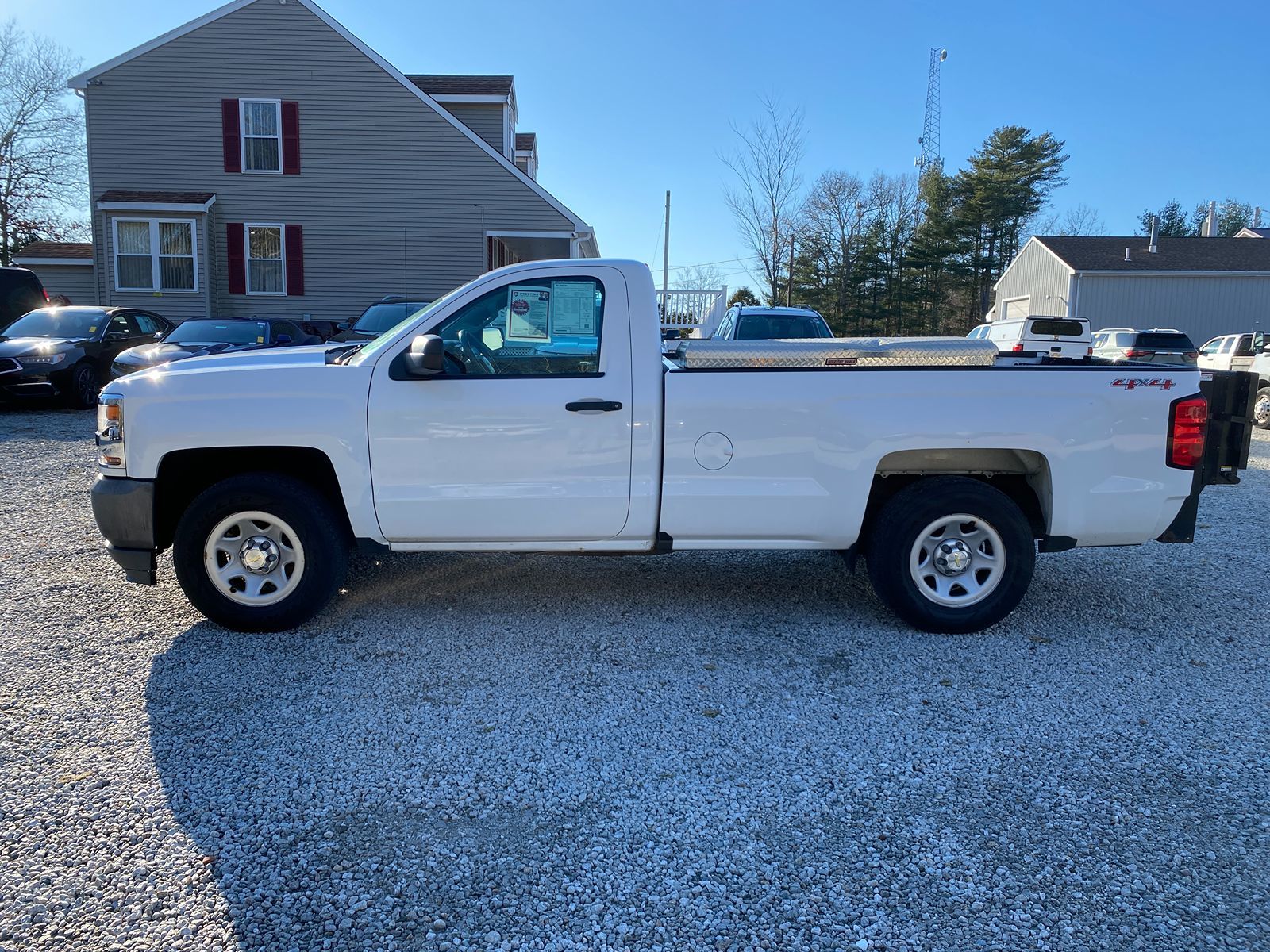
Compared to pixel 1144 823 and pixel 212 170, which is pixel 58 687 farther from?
pixel 212 170

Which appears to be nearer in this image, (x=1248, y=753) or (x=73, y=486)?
(x=1248, y=753)

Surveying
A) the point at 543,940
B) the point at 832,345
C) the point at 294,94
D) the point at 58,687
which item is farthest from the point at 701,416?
the point at 294,94

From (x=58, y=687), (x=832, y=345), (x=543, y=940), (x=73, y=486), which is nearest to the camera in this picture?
(x=543, y=940)

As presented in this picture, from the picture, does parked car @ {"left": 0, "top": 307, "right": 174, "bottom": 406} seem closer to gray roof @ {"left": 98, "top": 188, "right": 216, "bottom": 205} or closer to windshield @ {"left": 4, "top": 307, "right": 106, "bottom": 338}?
windshield @ {"left": 4, "top": 307, "right": 106, "bottom": 338}

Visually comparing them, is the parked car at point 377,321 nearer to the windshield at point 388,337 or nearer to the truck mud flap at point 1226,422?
the windshield at point 388,337

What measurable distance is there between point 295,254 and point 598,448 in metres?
19.6

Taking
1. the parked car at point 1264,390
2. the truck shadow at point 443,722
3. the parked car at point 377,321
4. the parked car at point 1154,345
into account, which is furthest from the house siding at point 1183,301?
the truck shadow at point 443,722

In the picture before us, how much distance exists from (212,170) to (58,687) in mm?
20728

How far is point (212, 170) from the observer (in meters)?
21.5

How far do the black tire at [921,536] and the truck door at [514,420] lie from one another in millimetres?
1384

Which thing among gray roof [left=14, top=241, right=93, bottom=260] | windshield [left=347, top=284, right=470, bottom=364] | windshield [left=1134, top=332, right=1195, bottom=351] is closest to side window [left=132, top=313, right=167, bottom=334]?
gray roof [left=14, top=241, right=93, bottom=260]

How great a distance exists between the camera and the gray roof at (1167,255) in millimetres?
32875

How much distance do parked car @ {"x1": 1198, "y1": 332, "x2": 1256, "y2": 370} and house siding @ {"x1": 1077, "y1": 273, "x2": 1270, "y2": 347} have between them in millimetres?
14473

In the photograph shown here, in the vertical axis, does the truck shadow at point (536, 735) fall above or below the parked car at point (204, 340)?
below
